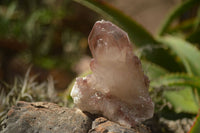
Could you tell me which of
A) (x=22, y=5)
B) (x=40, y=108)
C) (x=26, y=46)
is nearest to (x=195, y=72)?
(x=40, y=108)

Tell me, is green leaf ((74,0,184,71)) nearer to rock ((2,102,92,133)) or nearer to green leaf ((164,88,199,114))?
green leaf ((164,88,199,114))

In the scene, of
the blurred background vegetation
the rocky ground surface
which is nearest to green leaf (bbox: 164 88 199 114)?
the blurred background vegetation

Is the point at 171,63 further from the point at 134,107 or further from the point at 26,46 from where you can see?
the point at 26,46

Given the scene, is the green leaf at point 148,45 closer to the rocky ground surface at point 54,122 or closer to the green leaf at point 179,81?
the green leaf at point 179,81

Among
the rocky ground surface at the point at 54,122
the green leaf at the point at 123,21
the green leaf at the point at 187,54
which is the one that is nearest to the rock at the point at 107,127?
the rocky ground surface at the point at 54,122

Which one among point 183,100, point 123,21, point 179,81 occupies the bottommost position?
point 183,100

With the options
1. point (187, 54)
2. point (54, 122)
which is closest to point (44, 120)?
point (54, 122)

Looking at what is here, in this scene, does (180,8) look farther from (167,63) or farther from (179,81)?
(179,81)
